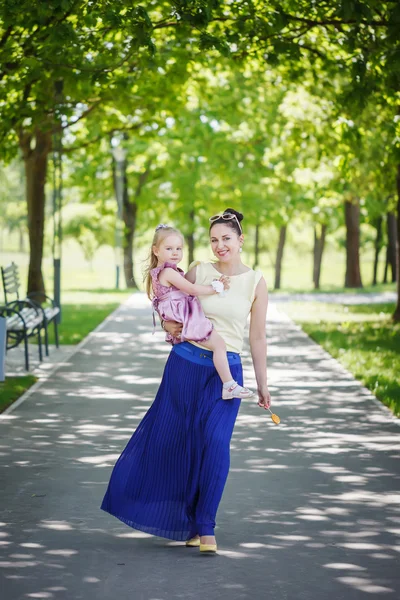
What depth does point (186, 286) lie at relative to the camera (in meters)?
6.20

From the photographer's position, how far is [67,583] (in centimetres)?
547

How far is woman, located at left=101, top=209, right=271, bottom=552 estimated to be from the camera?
245 inches

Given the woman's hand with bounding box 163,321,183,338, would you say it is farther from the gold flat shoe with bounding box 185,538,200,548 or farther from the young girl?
the gold flat shoe with bounding box 185,538,200,548

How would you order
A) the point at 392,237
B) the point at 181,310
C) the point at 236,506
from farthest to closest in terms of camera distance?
the point at 392,237
the point at 236,506
the point at 181,310

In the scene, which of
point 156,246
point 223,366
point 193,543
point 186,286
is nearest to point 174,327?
point 186,286

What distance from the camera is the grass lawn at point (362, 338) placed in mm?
13617

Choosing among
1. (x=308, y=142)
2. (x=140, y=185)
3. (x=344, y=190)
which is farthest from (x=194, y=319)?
(x=140, y=185)

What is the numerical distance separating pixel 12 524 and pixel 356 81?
8341 mm

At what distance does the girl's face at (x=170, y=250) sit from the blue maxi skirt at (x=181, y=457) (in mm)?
464

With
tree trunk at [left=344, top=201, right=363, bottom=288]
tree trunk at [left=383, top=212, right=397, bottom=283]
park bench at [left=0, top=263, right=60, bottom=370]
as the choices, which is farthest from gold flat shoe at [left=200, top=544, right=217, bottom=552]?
tree trunk at [left=383, top=212, right=397, bottom=283]

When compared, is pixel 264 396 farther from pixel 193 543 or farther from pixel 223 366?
pixel 193 543

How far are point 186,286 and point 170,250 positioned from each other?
0.76 ft

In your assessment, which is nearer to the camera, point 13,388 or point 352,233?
point 13,388

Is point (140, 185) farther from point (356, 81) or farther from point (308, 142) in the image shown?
point (356, 81)
